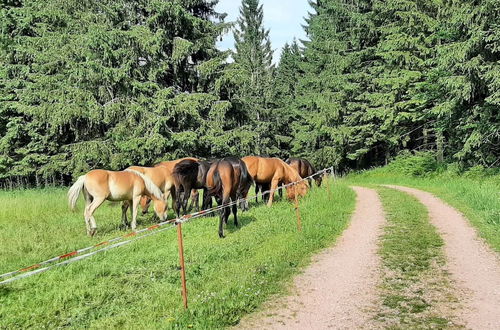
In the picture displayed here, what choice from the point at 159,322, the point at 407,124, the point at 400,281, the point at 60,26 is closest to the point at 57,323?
the point at 159,322

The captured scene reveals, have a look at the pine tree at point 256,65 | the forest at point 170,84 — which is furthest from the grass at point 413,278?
the pine tree at point 256,65

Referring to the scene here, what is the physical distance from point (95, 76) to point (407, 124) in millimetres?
20250

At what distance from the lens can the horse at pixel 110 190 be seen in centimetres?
862

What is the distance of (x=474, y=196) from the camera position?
36.8 ft

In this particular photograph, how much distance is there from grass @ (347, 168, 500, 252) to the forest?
1.56 m

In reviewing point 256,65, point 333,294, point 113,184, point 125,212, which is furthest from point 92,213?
point 256,65

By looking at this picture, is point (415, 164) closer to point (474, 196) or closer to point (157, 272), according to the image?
point (474, 196)

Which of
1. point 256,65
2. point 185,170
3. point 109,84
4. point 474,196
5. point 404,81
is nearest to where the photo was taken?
point 185,170

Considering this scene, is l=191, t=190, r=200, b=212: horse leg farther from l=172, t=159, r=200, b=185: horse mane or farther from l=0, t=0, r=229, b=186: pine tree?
l=0, t=0, r=229, b=186: pine tree

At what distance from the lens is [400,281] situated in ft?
16.4

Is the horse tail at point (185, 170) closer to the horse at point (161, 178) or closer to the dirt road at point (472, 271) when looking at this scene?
the horse at point (161, 178)

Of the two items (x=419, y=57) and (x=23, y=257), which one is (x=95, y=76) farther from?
(x=419, y=57)

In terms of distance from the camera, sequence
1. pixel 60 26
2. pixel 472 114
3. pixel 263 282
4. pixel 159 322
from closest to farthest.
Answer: pixel 159 322, pixel 263 282, pixel 472 114, pixel 60 26

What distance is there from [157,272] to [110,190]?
3975mm
